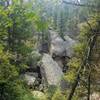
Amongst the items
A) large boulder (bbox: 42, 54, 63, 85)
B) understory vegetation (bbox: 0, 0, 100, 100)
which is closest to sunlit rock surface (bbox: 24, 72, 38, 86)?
understory vegetation (bbox: 0, 0, 100, 100)

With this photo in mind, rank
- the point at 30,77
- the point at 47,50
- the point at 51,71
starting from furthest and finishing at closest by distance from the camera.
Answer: the point at 47,50, the point at 51,71, the point at 30,77

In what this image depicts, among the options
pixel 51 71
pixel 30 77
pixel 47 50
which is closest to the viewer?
pixel 30 77

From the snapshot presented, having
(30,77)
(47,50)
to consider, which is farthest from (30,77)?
(47,50)

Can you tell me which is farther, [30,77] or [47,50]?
[47,50]

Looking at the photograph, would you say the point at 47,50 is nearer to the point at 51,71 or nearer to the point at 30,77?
the point at 51,71

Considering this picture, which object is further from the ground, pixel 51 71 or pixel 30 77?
pixel 51 71

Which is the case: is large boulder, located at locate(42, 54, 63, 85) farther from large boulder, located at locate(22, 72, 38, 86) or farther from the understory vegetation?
large boulder, located at locate(22, 72, 38, 86)

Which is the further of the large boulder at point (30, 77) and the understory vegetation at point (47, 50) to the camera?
the large boulder at point (30, 77)

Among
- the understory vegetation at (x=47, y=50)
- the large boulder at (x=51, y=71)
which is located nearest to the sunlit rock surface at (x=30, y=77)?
the understory vegetation at (x=47, y=50)

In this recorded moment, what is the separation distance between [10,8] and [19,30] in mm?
24349

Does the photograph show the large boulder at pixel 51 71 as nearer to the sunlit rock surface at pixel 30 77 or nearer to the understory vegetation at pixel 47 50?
the understory vegetation at pixel 47 50

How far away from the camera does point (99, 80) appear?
19.2 m

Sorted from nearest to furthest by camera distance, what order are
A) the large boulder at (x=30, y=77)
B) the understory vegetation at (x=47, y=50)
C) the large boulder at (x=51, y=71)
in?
1. the understory vegetation at (x=47, y=50)
2. the large boulder at (x=30, y=77)
3. the large boulder at (x=51, y=71)

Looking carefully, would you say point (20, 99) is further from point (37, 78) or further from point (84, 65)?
point (37, 78)
